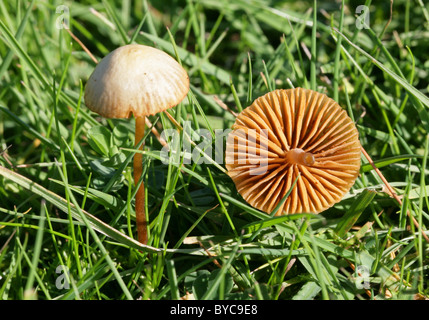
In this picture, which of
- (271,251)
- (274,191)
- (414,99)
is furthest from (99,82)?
(414,99)

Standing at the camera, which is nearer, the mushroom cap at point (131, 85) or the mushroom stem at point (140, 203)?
the mushroom cap at point (131, 85)

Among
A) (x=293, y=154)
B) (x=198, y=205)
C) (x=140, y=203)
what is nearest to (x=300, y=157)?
(x=293, y=154)

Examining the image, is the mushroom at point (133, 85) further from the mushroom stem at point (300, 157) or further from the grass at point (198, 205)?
the mushroom stem at point (300, 157)

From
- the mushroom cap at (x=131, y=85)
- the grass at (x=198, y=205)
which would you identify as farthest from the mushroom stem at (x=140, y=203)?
the mushroom cap at (x=131, y=85)

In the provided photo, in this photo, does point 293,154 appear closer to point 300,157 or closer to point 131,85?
point 300,157

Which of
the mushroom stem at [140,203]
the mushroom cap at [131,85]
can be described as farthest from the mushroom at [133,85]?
the mushroom stem at [140,203]

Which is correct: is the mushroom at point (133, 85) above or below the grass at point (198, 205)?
above
